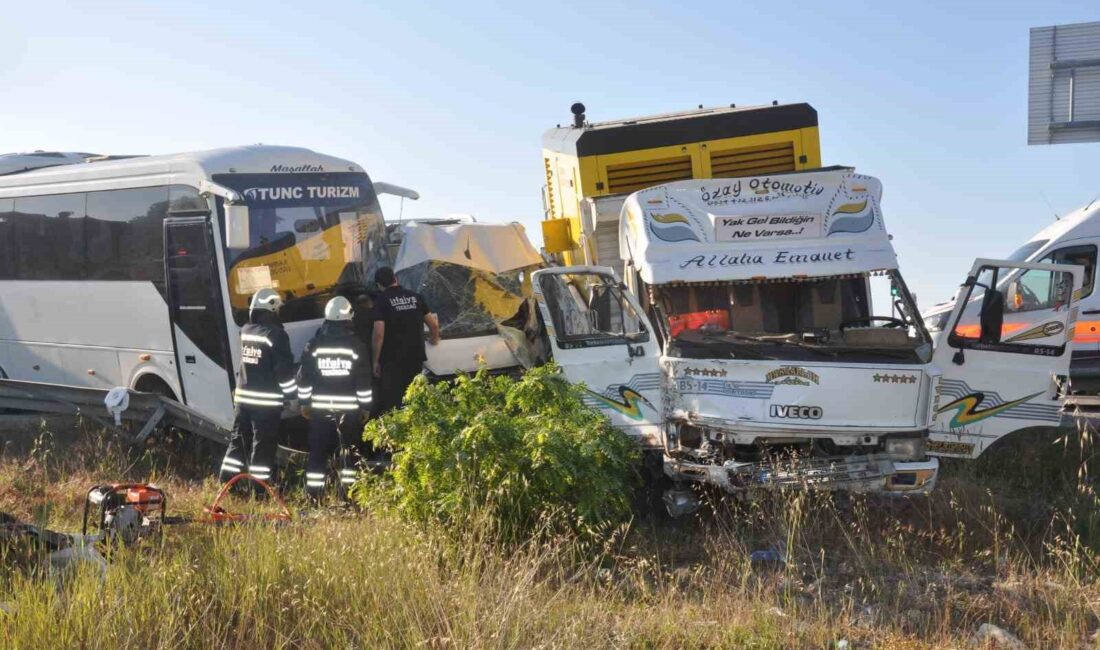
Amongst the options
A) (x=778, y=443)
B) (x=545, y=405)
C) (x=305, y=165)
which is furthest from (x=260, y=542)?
(x=305, y=165)

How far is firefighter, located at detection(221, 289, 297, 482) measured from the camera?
30.3ft

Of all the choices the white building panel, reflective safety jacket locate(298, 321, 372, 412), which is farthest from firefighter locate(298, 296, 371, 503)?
the white building panel

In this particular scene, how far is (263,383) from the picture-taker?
9.30 m

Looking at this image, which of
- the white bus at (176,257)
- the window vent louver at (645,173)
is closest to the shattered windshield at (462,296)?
the white bus at (176,257)

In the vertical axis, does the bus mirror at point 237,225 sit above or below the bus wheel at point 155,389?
above

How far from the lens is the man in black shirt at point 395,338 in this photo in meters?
10.2

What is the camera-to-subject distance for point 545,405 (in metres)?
7.29

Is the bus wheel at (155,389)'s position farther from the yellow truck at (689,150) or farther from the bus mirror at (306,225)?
the yellow truck at (689,150)

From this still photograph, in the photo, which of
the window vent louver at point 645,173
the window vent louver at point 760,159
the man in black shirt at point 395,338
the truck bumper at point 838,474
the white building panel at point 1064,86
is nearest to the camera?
the truck bumper at point 838,474

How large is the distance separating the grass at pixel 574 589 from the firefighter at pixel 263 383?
6.96ft

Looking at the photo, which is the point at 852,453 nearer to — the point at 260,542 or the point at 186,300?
the point at 260,542

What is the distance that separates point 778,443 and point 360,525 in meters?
3.04

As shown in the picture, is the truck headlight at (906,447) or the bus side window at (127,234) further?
the bus side window at (127,234)

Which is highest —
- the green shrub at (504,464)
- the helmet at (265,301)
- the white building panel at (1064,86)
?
the white building panel at (1064,86)
